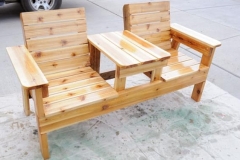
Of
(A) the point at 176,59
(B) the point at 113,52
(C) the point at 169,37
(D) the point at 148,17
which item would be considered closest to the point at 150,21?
(D) the point at 148,17

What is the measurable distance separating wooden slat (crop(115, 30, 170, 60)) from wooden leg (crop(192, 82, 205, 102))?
0.76m

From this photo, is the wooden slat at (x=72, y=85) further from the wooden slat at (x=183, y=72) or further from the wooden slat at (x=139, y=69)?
the wooden slat at (x=183, y=72)

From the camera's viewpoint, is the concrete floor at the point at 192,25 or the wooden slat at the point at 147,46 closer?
the wooden slat at the point at 147,46

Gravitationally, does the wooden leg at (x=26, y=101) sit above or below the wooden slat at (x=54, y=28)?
below

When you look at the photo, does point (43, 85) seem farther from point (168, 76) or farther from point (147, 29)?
point (147, 29)

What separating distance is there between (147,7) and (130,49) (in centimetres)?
67

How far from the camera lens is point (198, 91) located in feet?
8.41

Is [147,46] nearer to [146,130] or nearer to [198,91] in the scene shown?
[146,130]

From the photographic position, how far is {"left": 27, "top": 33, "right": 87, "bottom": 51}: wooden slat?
1983 mm

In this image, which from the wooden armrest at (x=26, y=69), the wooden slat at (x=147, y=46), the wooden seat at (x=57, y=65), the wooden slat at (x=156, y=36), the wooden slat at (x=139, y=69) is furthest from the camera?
the wooden slat at (x=156, y=36)

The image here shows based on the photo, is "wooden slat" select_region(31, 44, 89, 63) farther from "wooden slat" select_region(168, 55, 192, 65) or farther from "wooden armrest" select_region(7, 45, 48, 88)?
"wooden slat" select_region(168, 55, 192, 65)

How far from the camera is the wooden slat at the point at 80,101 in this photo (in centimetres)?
169

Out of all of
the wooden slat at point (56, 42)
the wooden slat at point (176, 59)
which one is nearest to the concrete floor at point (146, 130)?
the wooden slat at point (176, 59)

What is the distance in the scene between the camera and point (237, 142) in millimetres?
2145
